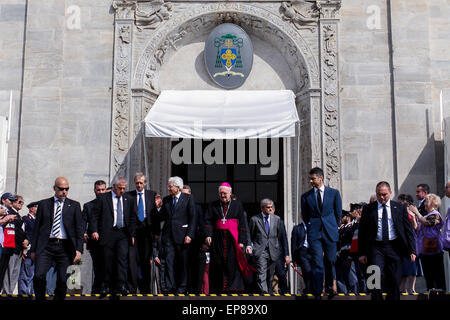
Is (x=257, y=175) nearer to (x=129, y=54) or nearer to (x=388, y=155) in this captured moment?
(x=388, y=155)

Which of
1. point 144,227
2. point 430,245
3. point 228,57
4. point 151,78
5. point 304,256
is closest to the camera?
point 304,256

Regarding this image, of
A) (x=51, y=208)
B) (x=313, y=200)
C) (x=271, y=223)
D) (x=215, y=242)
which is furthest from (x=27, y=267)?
(x=313, y=200)

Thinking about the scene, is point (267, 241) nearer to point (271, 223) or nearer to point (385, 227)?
point (271, 223)

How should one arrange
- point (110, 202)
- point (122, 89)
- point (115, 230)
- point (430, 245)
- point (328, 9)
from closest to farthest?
1. point (430, 245)
2. point (115, 230)
3. point (110, 202)
4. point (122, 89)
5. point (328, 9)

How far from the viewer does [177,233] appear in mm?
10945

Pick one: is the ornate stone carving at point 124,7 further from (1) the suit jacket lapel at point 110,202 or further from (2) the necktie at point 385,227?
(2) the necktie at point 385,227

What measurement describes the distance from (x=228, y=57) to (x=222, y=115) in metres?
2.03

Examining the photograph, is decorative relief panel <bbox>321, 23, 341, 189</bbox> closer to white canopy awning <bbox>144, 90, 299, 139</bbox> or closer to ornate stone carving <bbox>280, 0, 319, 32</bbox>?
ornate stone carving <bbox>280, 0, 319, 32</bbox>

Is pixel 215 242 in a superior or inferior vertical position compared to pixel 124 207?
inferior

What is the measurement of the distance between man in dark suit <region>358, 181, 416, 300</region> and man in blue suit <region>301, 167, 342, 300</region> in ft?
1.72

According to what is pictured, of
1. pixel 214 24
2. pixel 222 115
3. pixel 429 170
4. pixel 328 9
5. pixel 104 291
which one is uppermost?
pixel 328 9

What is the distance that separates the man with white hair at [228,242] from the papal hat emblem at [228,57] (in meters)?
4.65

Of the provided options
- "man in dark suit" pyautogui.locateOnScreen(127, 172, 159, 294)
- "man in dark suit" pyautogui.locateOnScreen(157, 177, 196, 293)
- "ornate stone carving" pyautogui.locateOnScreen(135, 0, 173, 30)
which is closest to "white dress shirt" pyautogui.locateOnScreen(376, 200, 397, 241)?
"man in dark suit" pyautogui.locateOnScreen(157, 177, 196, 293)
